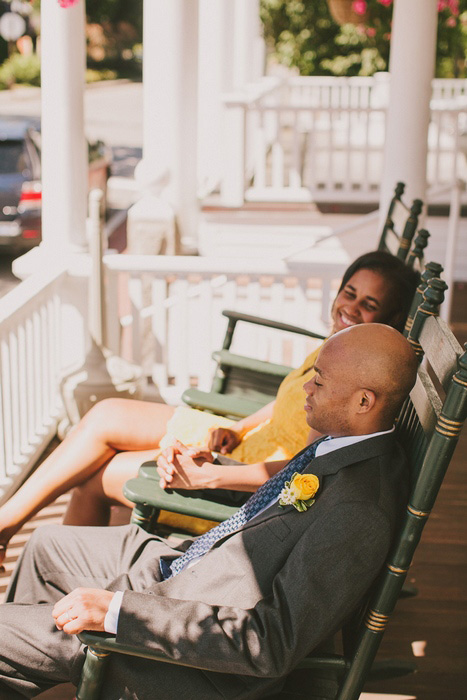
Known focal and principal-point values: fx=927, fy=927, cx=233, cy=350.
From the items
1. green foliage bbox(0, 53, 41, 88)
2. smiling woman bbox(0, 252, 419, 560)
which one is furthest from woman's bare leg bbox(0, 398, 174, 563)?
green foliage bbox(0, 53, 41, 88)

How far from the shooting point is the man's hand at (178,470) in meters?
2.25

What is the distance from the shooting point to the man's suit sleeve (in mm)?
1603

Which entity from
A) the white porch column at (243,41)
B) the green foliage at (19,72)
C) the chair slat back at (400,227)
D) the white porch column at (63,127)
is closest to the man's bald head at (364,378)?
the chair slat back at (400,227)

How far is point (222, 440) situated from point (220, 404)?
30 cm

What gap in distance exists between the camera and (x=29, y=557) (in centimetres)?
215

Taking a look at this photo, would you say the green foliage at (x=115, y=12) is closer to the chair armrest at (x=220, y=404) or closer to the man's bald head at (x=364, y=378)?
the chair armrest at (x=220, y=404)

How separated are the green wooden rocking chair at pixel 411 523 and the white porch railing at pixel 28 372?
5.74ft

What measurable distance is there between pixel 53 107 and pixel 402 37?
1.70m

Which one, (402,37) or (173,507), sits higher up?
(402,37)

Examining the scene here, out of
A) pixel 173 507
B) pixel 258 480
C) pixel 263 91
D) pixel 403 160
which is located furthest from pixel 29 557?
pixel 263 91

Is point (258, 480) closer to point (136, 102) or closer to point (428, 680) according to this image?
point (428, 680)

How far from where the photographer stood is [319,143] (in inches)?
398

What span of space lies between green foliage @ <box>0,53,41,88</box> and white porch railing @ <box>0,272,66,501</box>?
98.6ft

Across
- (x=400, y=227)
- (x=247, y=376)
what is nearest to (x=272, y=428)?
(x=247, y=376)
